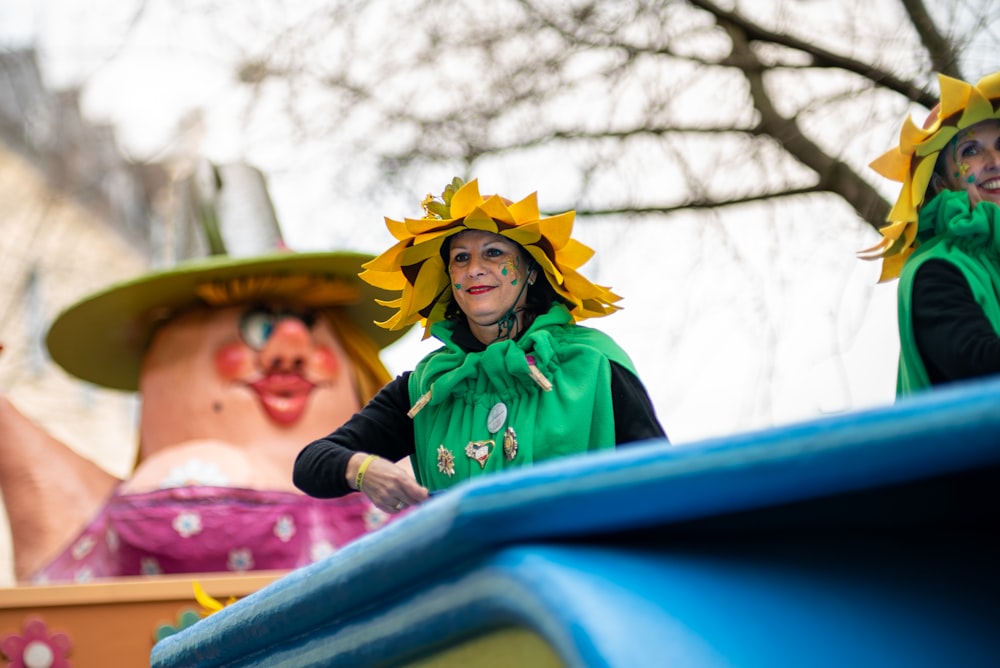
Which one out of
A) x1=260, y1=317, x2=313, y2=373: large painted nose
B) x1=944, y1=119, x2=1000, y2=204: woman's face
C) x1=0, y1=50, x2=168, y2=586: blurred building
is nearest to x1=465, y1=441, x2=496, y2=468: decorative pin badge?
x1=944, y1=119, x2=1000, y2=204: woman's face

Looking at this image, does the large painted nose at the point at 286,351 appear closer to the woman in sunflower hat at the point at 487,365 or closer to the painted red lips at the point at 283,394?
the painted red lips at the point at 283,394

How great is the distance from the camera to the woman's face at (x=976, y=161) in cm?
288

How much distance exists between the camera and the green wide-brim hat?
5633 mm

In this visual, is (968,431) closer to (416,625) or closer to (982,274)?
(416,625)

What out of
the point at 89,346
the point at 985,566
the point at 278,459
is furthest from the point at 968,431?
the point at 89,346

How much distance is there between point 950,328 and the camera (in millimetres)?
2574

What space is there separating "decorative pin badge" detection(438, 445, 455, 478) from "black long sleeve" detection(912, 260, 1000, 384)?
935mm

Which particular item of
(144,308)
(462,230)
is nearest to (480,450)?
(462,230)

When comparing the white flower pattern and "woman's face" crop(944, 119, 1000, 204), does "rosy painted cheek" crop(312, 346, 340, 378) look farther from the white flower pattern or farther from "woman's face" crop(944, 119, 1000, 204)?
"woman's face" crop(944, 119, 1000, 204)

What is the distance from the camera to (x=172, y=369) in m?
5.75

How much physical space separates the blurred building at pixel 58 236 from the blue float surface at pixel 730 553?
19.5 ft

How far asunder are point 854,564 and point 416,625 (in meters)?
0.44

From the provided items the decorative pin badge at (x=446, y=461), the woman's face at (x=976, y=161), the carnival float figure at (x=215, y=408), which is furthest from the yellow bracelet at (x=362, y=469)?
the carnival float figure at (x=215, y=408)

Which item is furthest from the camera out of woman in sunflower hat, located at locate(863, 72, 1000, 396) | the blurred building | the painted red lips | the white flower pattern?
the blurred building
